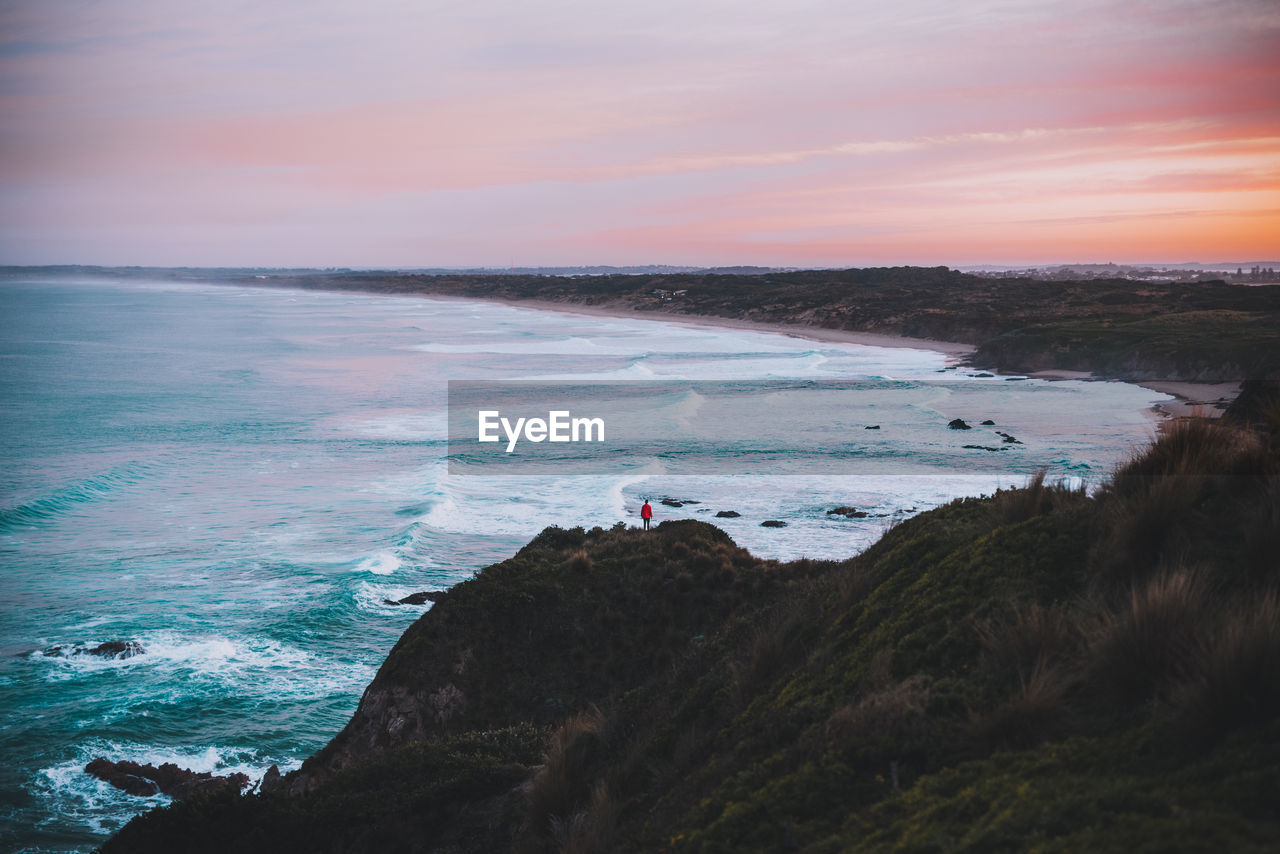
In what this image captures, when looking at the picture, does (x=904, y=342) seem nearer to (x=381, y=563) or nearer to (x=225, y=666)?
(x=381, y=563)

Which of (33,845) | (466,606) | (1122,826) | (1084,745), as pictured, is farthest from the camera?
(466,606)

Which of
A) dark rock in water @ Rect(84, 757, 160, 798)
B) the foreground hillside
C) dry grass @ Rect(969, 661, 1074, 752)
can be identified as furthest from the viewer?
dark rock in water @ Rect(84, 757, 160, 798)

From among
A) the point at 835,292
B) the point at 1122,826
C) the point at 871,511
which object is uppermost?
the point at 835,292

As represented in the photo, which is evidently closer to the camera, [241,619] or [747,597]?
[747,597]

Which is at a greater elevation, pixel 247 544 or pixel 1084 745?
pixel 1084 745

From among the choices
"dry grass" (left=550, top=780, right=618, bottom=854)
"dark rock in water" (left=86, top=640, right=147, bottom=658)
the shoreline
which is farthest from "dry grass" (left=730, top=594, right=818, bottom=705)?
"dark rock in water" (left=86, top=640, right=147, bottom=658)

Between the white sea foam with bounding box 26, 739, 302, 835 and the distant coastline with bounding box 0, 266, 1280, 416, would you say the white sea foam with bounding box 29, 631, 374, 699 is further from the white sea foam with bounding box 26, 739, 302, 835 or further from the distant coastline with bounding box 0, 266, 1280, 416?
the distant coastline with bounding box 0, 266, 1280, 416

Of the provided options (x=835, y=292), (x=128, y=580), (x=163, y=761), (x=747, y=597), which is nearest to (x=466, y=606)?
(x=747, y=597)

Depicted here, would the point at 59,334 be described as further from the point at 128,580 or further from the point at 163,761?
the point at 163,761
